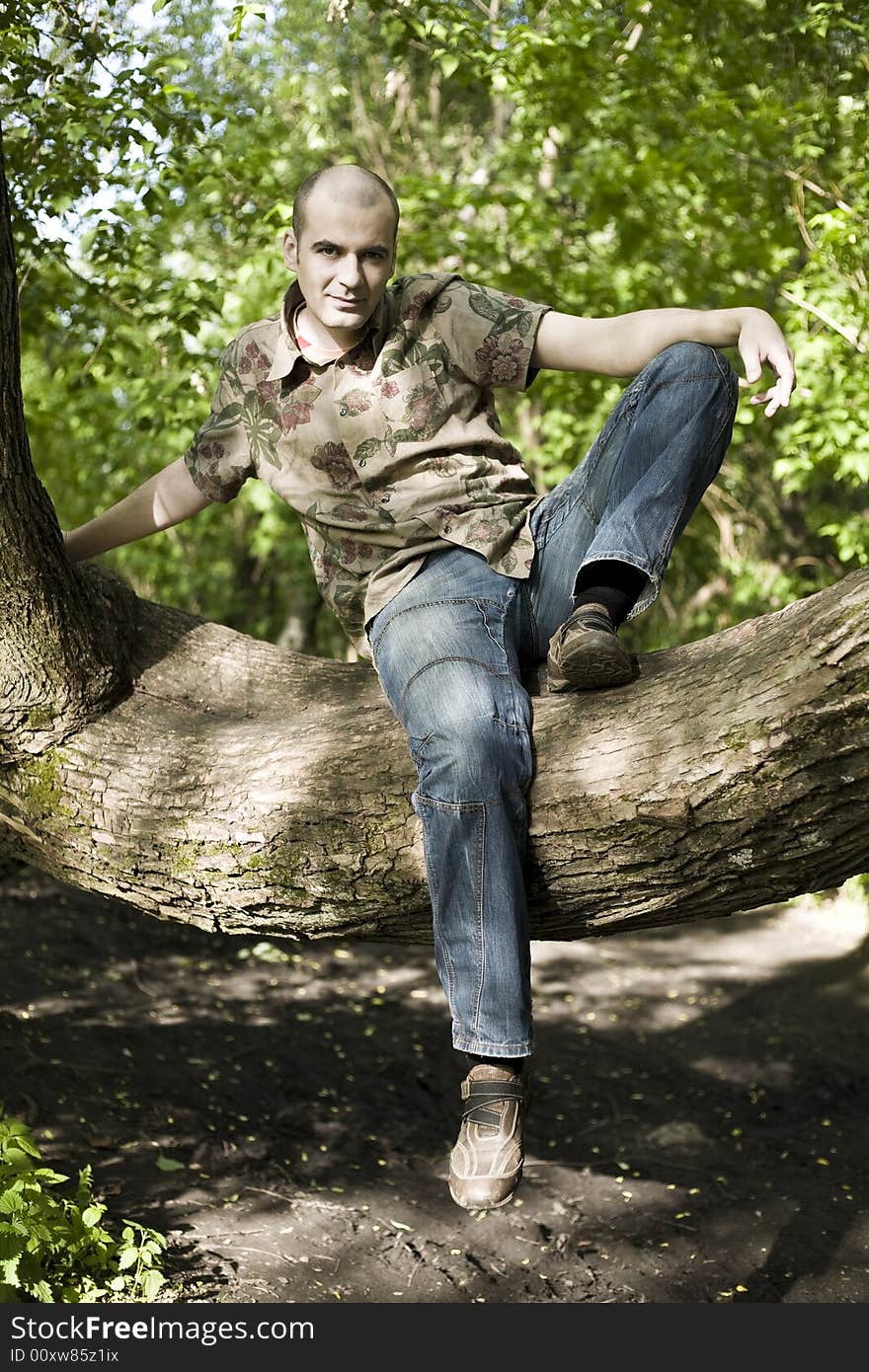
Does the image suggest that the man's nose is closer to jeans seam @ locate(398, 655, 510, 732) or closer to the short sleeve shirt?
the short sleeve shirt

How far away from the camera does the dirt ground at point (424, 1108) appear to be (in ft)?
12.6

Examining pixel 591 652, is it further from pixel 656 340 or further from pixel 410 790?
pixel 656 340

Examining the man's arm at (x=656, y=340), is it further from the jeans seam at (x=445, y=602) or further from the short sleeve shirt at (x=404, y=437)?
the jeans seam at (x=445, y=602)

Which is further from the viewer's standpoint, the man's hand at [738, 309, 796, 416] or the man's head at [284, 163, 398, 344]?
the man's head at [284, 163, 398, 344]

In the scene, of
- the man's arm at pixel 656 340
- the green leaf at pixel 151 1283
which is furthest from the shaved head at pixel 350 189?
the green leaf at pixel 151 1283

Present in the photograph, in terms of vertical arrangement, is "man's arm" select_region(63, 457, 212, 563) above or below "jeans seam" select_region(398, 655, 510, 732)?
above

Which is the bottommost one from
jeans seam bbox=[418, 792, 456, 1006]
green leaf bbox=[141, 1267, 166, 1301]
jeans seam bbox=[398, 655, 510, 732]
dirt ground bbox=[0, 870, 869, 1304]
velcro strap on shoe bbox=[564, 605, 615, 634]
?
dirt ground bbox=[0, 870, 869, 1304]

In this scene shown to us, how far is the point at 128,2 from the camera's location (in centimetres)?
399

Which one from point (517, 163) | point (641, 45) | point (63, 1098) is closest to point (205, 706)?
point (63, 1098)

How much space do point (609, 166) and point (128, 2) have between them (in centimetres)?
291

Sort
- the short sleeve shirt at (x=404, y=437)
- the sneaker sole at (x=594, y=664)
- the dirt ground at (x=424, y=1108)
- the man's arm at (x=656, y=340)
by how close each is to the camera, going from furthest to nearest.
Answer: the dirt ground at (x=424, y=1108) → the short sleeve shirt at (x=404, y=437) → the sneaker sole at (x=594, y=664) → the man's arm at (x=656, y=340)

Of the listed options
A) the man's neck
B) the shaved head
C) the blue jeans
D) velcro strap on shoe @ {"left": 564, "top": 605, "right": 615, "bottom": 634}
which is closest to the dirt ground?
the blue jeans

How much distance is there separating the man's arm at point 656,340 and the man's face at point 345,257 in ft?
1.16

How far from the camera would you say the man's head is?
2.48 m
